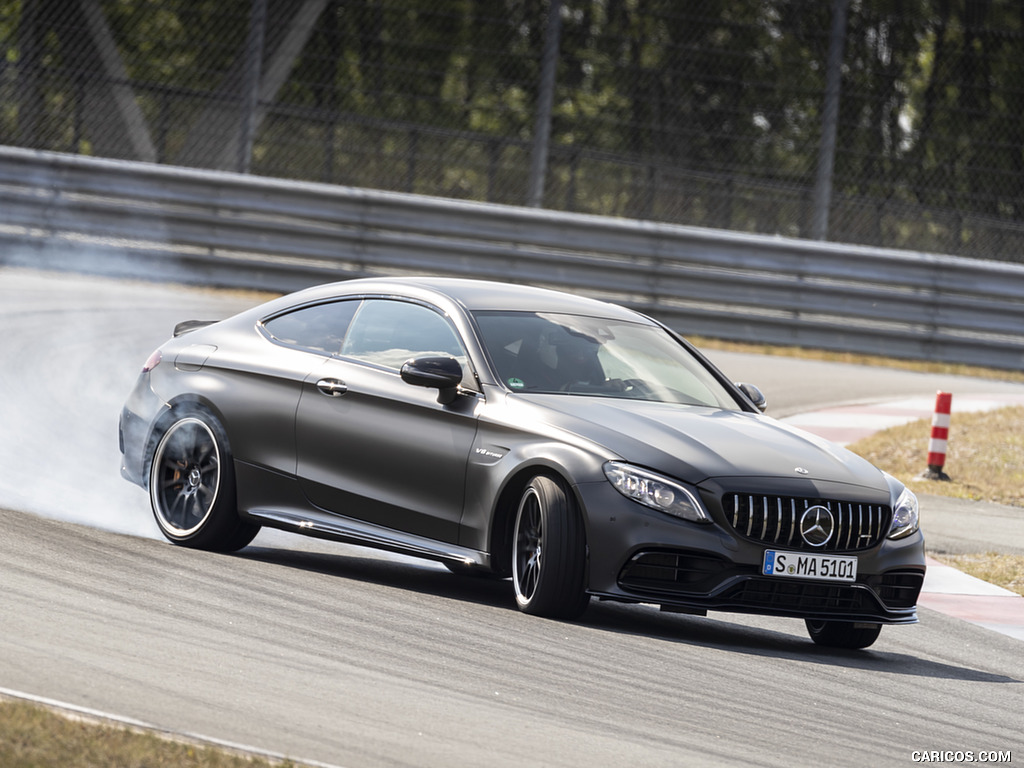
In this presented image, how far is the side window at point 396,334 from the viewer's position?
7637 mm

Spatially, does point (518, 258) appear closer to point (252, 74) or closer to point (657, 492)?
point (252, 74)

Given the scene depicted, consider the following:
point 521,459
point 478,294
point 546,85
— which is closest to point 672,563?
point 521,459

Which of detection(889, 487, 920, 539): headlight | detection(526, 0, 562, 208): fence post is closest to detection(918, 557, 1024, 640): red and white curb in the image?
detection(889, 487, 920, 539): headlight

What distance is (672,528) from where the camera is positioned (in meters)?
6.57

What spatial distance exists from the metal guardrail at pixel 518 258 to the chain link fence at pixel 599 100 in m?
0.47

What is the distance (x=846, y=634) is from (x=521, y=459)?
5.52ft

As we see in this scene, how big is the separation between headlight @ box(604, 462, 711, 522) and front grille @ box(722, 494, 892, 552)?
0.13 meters

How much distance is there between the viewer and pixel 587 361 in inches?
299

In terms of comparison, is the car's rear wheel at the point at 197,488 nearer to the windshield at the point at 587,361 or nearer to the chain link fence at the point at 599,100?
the windshield at the point at 587,361

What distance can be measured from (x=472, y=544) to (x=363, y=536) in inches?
24.5

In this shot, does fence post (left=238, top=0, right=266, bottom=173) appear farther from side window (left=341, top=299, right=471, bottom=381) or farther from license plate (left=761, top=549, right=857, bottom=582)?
license plate (left=761, top=549, right=857, bottom=582)

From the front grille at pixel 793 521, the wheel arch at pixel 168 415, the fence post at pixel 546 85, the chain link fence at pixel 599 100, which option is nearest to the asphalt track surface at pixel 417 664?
the wheel arch at pixel 168 415

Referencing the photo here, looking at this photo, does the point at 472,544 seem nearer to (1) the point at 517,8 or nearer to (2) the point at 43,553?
(2) the point at 43,553

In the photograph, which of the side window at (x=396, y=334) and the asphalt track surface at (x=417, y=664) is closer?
the asphalt track surface at (x=417, y=664)
